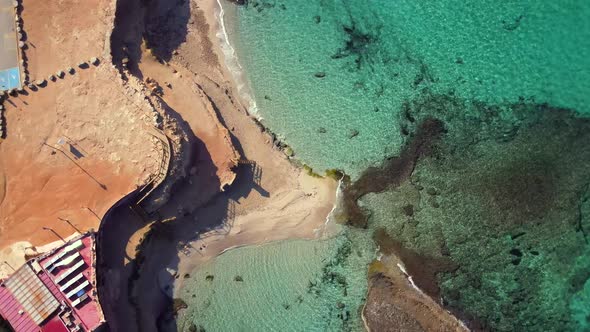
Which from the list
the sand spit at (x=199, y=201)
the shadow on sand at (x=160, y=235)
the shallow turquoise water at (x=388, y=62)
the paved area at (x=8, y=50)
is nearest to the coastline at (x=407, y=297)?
the sand spit at (x=199, y=201)

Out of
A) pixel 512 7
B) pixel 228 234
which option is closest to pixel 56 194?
pixel 228 234

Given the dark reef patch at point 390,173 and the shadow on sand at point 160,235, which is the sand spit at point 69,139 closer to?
the shadow on sand at point 160,235

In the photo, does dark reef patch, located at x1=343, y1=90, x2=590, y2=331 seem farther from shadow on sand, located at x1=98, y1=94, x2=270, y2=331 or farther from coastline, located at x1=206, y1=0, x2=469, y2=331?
shadow on sand, located at x1=98, y1=94, x2=270, y2=331

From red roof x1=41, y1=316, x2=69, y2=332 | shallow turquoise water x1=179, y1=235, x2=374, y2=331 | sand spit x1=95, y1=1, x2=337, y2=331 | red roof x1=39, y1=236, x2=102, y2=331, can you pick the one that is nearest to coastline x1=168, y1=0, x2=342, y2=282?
sand spit x1=95, y1=1, x2=337, y2=331

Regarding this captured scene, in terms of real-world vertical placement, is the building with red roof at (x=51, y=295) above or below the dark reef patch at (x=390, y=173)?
above

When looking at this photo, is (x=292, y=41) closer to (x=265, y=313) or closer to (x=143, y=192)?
(x=143, y=192)
